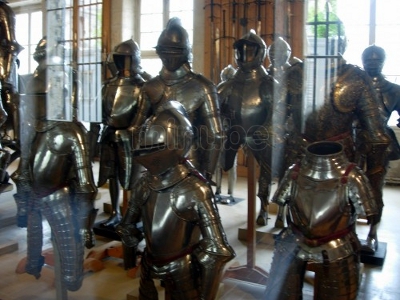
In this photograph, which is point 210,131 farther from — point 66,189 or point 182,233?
point 182,233

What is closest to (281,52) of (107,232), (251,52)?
(251,52)

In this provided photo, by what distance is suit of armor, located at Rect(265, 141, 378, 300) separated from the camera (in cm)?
210

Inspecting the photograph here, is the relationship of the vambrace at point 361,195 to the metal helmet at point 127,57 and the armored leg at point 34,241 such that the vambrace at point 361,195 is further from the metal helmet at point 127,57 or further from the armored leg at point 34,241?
the metal helmet at point 127,57

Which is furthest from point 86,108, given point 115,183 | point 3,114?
point 115,183

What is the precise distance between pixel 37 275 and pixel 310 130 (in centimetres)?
189

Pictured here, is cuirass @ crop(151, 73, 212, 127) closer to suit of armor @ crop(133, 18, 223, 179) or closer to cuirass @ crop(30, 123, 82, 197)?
suit of armor @ crop(133, 18, 223, 179)

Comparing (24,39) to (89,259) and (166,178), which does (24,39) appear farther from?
(166,178)

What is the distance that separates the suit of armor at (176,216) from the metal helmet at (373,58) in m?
2.22

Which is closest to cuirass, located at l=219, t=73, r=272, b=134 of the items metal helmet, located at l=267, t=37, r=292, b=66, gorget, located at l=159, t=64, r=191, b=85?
metal helmet, located at l=267, t=37, r=292, b=66

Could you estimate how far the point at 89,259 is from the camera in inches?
138

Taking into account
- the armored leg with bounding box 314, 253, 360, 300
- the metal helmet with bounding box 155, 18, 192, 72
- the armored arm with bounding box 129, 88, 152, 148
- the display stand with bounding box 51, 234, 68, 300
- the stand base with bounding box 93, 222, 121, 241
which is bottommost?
the stand base with bounding box 93, 222, 121, 241

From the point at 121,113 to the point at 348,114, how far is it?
1893 millimetres

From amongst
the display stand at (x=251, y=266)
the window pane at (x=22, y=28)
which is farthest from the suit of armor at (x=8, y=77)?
the display stand at (x=251, y=266)

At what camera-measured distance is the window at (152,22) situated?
157 inches
